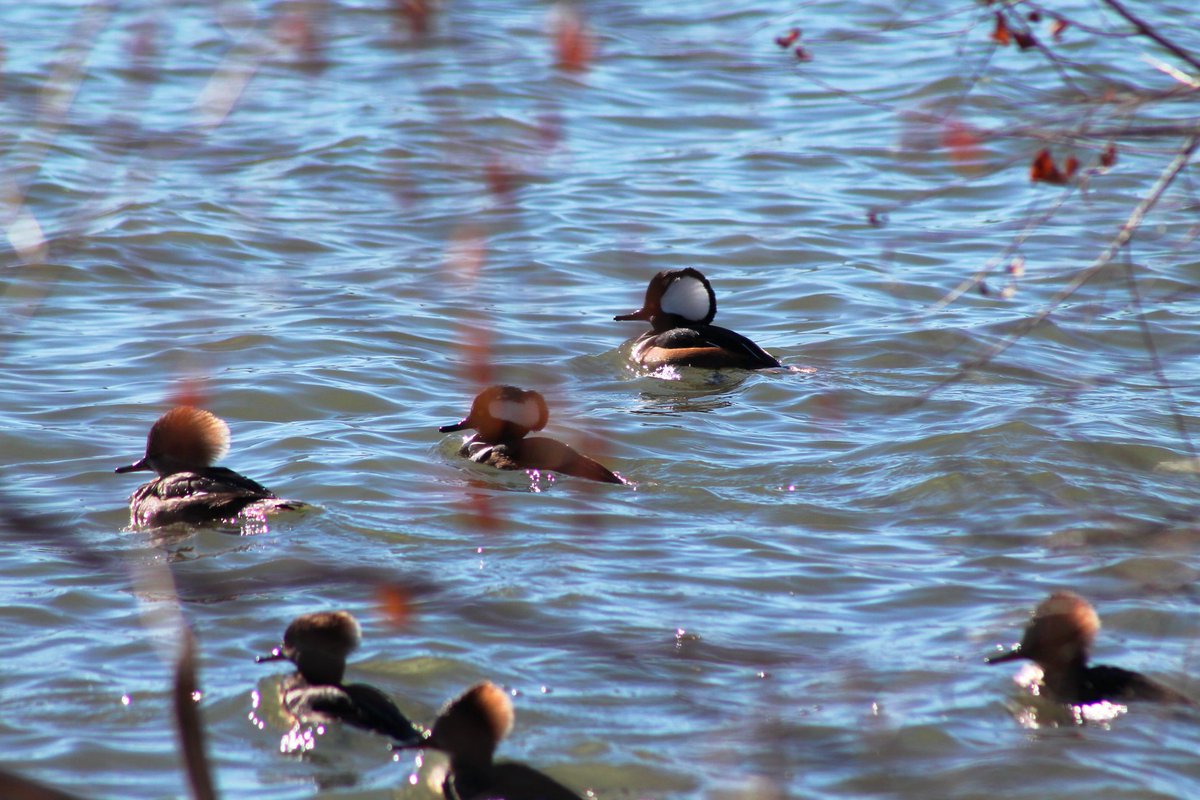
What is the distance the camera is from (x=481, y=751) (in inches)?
175

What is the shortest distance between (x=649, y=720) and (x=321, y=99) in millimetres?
12692

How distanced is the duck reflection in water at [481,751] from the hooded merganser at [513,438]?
3317 millimetres

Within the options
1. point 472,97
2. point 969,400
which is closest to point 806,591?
point 969,400

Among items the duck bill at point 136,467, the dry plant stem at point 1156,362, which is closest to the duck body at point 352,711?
the dry plant stem at point 1156,362

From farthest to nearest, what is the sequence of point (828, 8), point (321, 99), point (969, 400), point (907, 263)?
point (828, 8)
point (321, 99)
point (907, 263)
point (969, 400)

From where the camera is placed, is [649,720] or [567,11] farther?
[649,720]

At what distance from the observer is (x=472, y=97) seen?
14539mm

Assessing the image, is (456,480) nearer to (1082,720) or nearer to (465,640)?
(465,640)

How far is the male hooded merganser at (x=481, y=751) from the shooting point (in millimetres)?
4398

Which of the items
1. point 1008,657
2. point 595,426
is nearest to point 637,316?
point 595,426

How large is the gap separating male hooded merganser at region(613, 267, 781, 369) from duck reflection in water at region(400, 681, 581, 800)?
5.53m

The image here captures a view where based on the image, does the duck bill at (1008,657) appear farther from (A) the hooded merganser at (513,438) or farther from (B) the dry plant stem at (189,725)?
(B) the dry plant stem at (189,725)

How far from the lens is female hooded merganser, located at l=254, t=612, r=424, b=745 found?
485 cm

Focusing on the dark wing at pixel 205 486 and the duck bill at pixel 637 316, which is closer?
the dark wing at pixel 205 486
